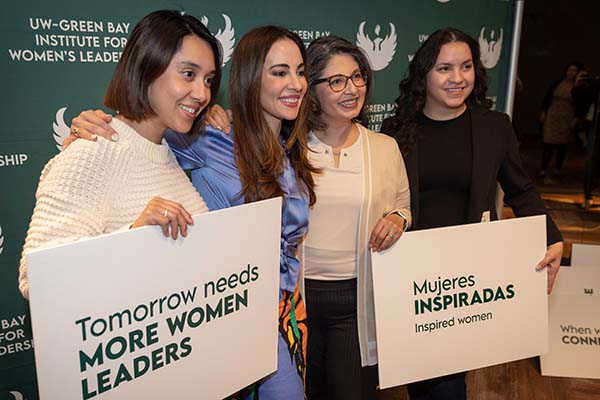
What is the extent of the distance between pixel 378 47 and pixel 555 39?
27.5ft

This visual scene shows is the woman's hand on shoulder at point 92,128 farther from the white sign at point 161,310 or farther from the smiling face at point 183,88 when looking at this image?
the white sign at point 161,310

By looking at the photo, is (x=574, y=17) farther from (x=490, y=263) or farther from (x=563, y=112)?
(x=490, y=263)

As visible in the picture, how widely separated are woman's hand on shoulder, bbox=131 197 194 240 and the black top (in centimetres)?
123

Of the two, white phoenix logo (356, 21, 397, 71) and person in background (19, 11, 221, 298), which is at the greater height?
white phoenix logo (356, 21, 397, 71)

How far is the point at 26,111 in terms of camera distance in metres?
2.11

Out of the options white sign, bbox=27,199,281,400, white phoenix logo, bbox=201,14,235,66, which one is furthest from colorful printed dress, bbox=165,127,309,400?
white phoenix logo, bbox=201,14,235,66

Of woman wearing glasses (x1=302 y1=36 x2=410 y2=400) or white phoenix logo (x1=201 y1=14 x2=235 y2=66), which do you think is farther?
white phoenix logo (x1=201 y1=14 x2=235 y2=66)

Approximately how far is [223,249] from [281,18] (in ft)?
5.76

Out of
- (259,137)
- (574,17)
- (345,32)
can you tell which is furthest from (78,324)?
(574,17)

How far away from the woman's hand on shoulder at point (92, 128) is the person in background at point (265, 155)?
378mm

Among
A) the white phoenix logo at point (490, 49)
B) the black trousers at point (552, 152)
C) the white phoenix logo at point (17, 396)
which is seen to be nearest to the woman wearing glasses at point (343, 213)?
the white phoenix logo at point (17, 396)

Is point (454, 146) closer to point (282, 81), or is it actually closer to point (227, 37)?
point (282, 81)

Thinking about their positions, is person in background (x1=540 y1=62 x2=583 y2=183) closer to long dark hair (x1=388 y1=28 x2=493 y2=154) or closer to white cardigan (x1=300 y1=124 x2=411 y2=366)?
long dark hair (x1=388 y1=28 x2=493 y2=154)

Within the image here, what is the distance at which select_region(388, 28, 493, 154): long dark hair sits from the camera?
7.48ft
